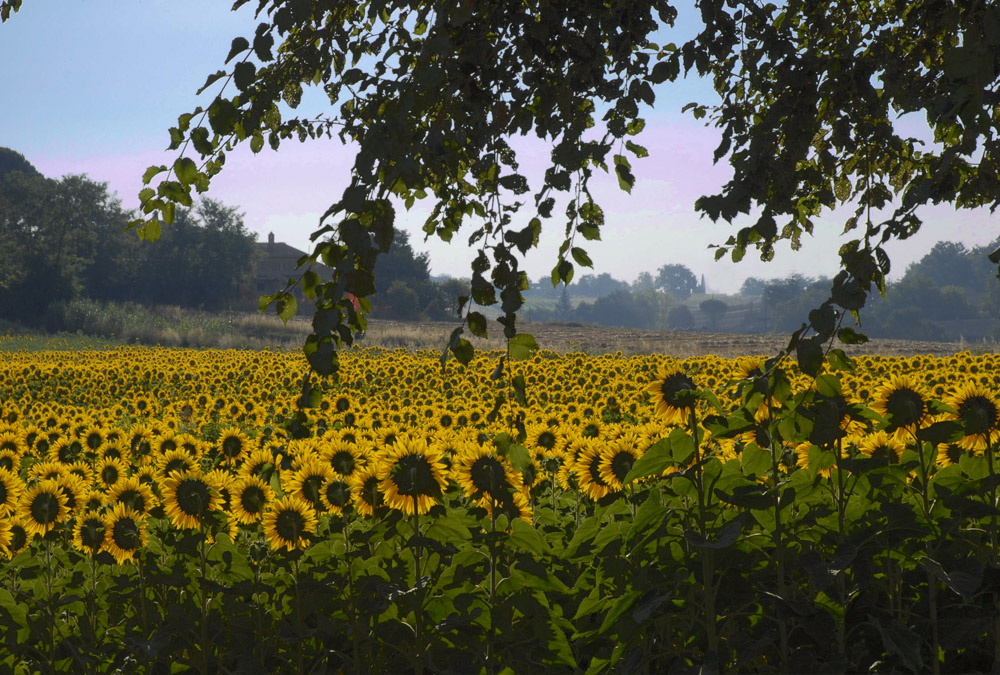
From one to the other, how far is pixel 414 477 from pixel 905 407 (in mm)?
1515

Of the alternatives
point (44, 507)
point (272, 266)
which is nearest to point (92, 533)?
point (44, 507)

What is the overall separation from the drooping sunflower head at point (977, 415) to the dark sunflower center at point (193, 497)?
8.38 feet

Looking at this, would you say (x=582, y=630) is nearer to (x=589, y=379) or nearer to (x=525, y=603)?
(x=525, y=603)

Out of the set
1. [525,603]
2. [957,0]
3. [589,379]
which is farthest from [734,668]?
Result: [589,379]

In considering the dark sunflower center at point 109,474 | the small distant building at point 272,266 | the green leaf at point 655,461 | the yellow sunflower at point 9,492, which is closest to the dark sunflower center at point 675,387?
the green leaf at point 655,461

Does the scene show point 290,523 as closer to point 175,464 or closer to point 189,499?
point 189,499

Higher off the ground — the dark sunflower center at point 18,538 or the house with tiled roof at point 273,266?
the house with tiled roof at point 273,266

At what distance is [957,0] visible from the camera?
3.34 metres

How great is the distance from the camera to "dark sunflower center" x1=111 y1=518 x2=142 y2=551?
11.0ft

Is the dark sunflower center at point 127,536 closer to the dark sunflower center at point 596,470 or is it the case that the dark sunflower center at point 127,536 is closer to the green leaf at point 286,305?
the green leaf at point 286,305

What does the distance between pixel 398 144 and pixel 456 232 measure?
5.70 ft

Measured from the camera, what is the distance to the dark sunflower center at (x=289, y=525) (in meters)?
3.20

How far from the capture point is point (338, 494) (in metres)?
3.03

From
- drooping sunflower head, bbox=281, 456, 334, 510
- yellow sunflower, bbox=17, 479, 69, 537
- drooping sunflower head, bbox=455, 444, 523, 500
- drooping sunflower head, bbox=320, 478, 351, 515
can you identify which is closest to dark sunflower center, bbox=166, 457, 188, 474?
yellow sunflower, bbox=17, 479, 69, 537
